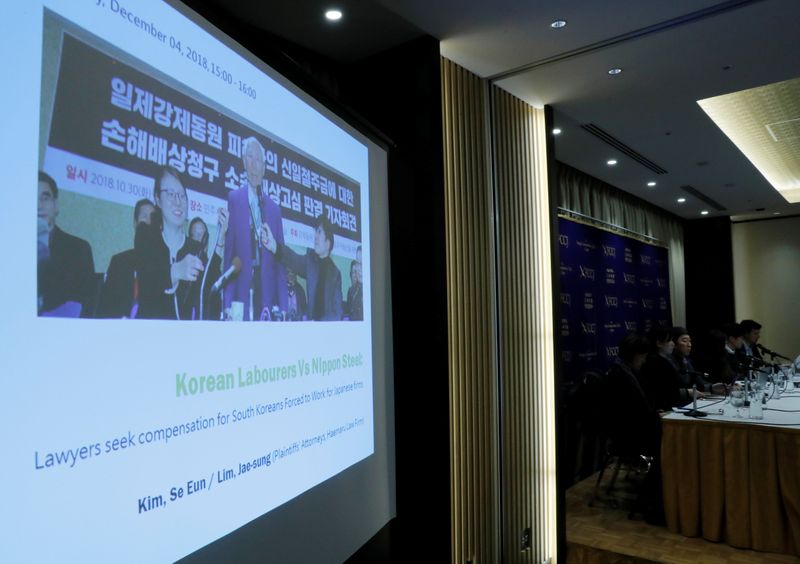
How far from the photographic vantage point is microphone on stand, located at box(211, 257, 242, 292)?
4.41ft

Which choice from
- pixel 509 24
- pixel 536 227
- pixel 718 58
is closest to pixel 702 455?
pixel 536 227

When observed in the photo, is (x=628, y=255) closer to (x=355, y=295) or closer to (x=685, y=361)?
(x=685, y=361)

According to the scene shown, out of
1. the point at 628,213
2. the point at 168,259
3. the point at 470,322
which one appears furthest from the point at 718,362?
the point at 168,259

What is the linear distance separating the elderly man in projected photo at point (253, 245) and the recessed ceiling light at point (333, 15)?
1187 millimetres

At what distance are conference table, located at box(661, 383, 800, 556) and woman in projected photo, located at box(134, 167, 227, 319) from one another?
3558 millimetres

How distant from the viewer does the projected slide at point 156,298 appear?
929 millimetres

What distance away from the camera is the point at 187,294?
1252 millimetres

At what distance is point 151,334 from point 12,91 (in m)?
0.51

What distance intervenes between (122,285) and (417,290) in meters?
1.75

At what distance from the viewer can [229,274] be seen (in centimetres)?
139

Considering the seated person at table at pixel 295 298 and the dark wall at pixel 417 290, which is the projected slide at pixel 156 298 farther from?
the dark wall at pixel 417 290

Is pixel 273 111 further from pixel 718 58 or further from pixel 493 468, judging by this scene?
pixel 718 58

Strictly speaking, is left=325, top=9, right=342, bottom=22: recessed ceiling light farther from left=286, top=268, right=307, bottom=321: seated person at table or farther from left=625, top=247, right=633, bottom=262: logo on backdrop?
left=625, top=247, right=633, bottom=262: logo on backdrop

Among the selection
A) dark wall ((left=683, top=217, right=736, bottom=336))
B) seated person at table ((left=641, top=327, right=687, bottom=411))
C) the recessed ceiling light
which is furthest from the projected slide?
dark wall ((left=683, top=217, right=736, bottom=336))
